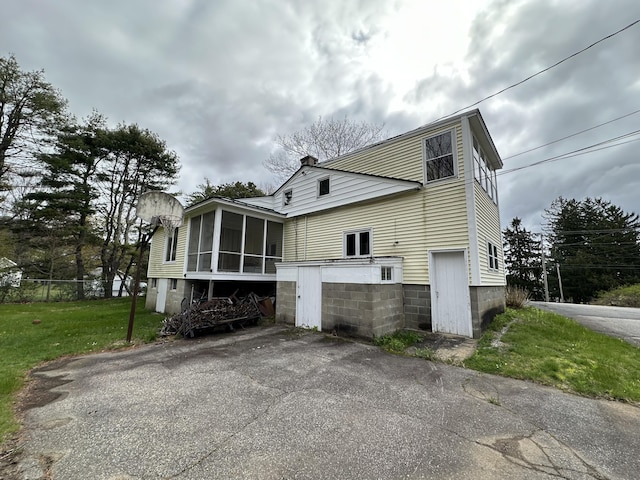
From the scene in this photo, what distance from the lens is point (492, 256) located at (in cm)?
894

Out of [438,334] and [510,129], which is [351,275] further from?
[510,129]

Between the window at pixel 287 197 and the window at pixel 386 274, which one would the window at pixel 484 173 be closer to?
the window at pixel 386 274

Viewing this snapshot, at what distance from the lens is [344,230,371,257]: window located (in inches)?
366

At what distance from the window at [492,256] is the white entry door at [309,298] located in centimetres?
562

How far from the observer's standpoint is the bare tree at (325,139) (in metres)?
19.0

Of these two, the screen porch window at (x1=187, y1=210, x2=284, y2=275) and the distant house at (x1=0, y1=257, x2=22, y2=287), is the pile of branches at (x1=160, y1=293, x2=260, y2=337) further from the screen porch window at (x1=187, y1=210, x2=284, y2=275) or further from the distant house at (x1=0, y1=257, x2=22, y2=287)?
the distant house at (x1=0, y1=257, x2=22, y2=287)

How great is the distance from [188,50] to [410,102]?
8.37 meters

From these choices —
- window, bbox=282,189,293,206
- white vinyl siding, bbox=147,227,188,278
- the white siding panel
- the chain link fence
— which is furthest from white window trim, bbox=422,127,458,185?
the chain link fence

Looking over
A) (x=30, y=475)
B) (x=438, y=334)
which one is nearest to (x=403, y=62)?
(x=438, y=334)

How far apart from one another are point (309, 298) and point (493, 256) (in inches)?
261

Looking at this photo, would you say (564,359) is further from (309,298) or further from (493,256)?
(309,298)

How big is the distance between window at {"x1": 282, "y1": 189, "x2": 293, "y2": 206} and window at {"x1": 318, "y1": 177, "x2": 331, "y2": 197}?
1.70 m

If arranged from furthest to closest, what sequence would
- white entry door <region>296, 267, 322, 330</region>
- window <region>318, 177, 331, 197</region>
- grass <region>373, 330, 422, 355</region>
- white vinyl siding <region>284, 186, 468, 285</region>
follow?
window <region>318, 177, 331, 197</region> < white entry door <region>296, 267, 322, 330</region> < white vinyl siding <region>284, 186, 468, 285</region> < grass <region>373, 330, 422, 355</region>

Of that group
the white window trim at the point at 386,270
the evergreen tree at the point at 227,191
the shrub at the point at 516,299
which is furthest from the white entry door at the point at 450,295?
the evergreen tree at the point at 227,191
